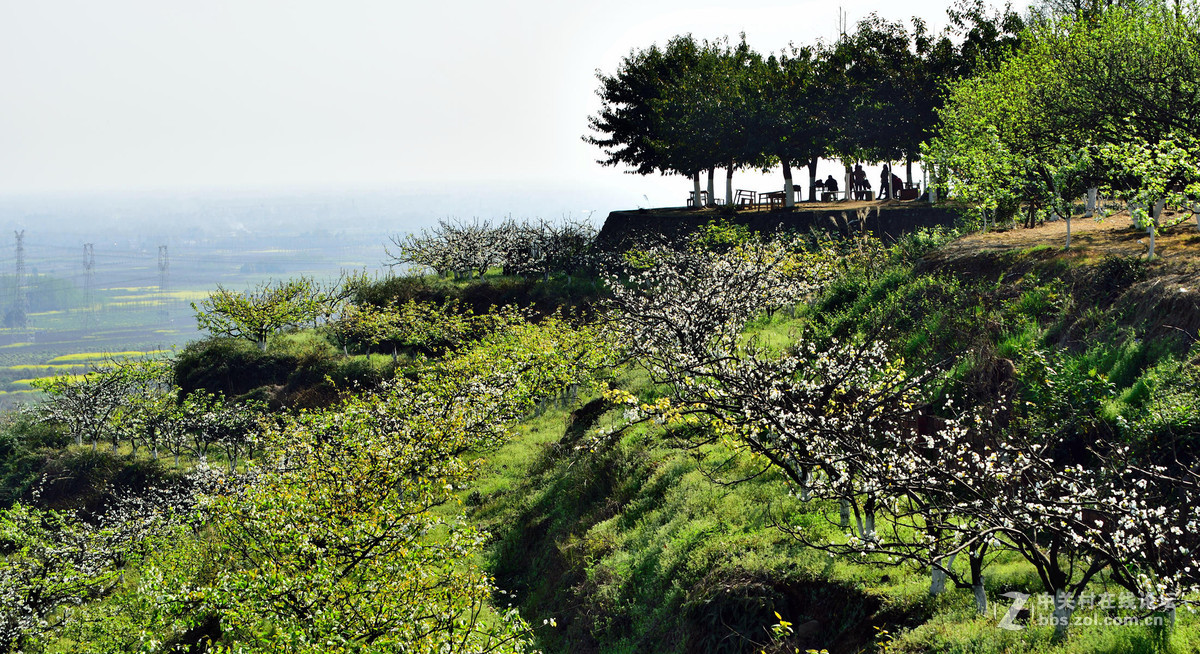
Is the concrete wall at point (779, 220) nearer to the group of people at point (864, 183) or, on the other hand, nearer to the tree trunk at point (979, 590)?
the group of people at point (864, 183)

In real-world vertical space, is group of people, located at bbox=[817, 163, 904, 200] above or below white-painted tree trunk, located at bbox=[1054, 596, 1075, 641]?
above

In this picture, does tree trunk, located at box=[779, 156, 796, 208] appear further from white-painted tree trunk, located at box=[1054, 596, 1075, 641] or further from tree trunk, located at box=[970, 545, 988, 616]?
white-painted tree trunk, located at box=[1054, 596, 1075, 641]

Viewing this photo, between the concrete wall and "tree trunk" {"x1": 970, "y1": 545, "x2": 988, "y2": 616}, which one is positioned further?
the concrete wall

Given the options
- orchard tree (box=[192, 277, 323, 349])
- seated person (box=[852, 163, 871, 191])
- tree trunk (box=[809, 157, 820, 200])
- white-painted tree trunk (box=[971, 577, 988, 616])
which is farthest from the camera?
tree trunk (box=[809, 157, 820, 200])

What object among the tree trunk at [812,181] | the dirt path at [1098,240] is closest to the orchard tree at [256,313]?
the tree trunk at [812,181]

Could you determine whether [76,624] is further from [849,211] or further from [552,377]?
[849,211]

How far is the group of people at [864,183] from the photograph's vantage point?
49.9 m

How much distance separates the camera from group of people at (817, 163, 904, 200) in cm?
4991

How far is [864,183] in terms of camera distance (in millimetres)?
52094

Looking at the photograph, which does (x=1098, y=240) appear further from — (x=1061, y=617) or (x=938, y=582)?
(x=1061, y=617)

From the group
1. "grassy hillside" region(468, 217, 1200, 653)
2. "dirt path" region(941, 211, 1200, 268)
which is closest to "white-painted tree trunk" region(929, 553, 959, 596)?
"grassy hillside" region(468, 217, 1200, 653)

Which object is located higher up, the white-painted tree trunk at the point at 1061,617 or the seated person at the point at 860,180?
the seated person at the point at 860,180

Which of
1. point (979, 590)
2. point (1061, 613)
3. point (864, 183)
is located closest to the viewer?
point (1061, 613)

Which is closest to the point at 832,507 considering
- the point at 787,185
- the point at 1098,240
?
the point at 1098,240
